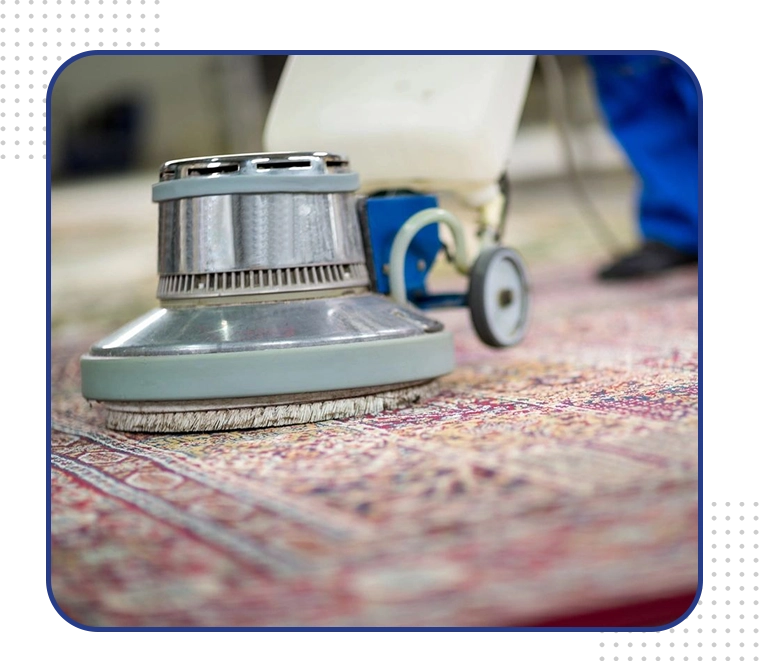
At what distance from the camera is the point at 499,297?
1211 millimetres

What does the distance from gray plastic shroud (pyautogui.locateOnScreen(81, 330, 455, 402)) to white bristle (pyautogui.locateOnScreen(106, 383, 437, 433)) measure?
0.07 ft

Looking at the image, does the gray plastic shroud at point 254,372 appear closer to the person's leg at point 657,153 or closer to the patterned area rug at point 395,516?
the patterned area rug at point 395,516

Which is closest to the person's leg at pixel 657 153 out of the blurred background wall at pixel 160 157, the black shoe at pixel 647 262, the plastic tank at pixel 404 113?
the black shoe at pixel 647 262

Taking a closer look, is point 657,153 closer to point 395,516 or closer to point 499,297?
point 499,297

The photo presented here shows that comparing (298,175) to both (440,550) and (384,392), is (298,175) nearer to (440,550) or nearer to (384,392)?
(384,392)

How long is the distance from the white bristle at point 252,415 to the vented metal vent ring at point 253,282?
4.6 inches

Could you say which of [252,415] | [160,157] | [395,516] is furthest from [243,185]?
[160,157]

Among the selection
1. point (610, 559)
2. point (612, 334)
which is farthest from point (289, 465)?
point (612, 334)

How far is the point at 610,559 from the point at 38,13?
65 cm

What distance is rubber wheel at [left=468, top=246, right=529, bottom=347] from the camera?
1157mm

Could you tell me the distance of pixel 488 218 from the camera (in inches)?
52.6

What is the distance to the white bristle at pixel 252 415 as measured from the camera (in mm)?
943

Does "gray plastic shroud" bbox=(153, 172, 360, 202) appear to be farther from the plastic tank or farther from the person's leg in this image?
the person's leg

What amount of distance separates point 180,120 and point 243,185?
3147 mm
